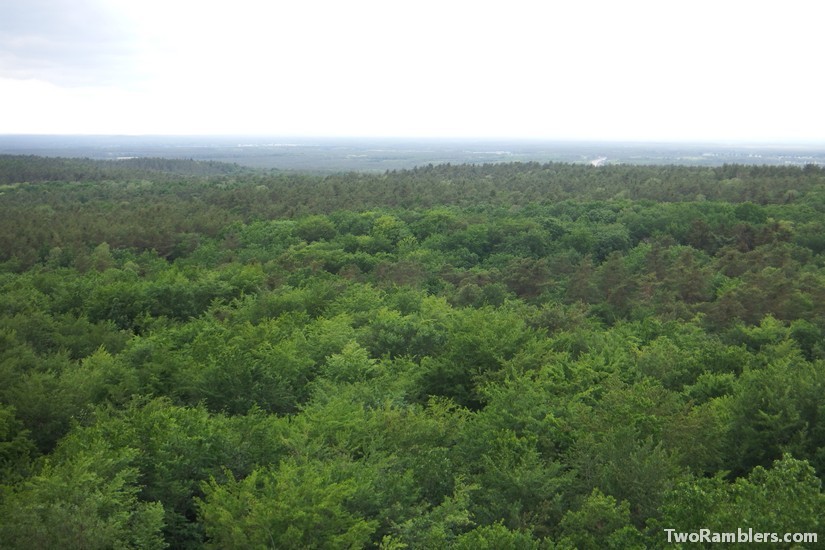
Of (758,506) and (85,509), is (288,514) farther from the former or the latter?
(758,506)

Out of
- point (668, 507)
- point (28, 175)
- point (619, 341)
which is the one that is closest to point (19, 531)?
point (668, 507)

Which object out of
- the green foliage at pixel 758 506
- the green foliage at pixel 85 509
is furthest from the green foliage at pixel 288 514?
the green foliage at pixel 758 506

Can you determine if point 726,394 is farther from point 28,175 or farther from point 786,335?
point 28,175

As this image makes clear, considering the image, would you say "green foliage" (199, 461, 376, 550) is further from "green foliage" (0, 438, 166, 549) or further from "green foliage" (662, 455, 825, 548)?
"green foliage" (662, 455, 825, 548)

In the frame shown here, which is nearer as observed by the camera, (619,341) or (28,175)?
(619,341)

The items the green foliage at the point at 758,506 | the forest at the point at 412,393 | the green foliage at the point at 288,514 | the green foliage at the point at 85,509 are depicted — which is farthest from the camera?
the forest at the point at 412,393

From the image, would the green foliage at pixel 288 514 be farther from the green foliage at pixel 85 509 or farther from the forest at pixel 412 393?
the green foliage at pixel 85 509

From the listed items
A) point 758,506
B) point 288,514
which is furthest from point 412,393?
point 758,506

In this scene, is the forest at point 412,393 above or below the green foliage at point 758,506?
below

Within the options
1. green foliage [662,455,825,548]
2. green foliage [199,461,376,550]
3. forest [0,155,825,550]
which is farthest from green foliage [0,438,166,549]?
green foliage [662,455,825,548]
